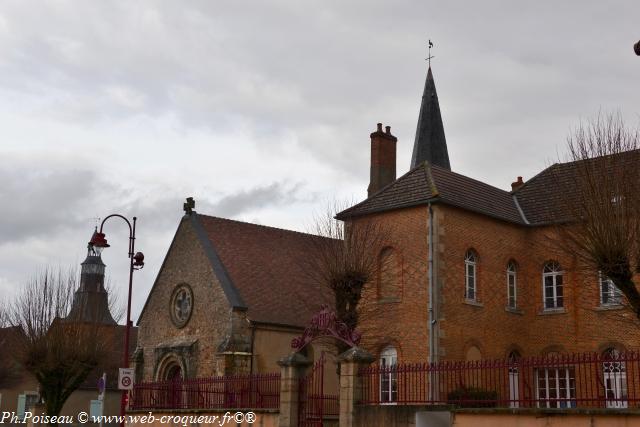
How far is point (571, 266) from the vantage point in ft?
87.7

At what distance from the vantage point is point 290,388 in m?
19.2

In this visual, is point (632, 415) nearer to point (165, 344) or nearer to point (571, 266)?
point (571, 266)

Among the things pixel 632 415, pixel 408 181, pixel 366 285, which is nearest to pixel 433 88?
pixel 408 181

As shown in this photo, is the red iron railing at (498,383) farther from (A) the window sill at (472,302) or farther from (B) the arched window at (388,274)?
(B) the arched window at (388,274)

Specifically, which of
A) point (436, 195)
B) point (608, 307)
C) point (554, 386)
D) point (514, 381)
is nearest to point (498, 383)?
point (514, 381)

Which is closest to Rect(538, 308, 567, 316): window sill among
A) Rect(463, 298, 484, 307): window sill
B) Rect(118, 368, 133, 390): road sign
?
Rect(463, 298, 484, 307): window sill

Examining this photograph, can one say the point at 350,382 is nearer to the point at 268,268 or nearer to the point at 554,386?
the point at 554,386

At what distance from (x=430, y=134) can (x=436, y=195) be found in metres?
13.9

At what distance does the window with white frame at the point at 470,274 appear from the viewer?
2614 centimetres

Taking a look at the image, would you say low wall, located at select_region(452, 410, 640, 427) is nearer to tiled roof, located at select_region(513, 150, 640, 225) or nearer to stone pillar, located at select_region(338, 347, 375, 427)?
stone pillar, located at select_region(338, 347, 375, 427)

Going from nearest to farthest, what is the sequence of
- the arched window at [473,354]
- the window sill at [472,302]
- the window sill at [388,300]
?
the arched window at [473,354]
the window sill at [472,302]
the window sill at [388,300]

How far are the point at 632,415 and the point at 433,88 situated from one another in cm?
2843

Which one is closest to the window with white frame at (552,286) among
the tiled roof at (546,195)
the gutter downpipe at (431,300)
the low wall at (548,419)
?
the tiled roof at (546,195)

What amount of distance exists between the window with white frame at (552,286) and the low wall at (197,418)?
1197cm
